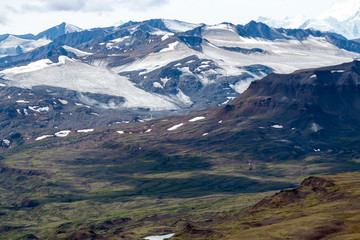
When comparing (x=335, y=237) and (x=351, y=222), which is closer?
(x=335, y=237)

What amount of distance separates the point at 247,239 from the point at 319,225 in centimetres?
2182

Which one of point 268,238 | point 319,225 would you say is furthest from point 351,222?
point 268,238

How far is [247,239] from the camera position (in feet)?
639

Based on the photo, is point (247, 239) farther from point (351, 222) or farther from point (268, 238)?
point (351, 222)

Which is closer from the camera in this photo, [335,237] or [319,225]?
[335,237]

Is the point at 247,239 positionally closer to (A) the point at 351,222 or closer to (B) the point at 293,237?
(B) the point at 293,237

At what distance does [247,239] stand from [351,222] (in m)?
30.5

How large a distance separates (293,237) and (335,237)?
13324 millimetres

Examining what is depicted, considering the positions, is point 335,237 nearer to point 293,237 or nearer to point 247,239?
point 293,237

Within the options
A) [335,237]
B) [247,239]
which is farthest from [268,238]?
[335,237]

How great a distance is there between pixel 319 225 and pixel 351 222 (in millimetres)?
9105

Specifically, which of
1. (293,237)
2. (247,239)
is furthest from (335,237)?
(247,239)

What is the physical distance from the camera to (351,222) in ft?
644

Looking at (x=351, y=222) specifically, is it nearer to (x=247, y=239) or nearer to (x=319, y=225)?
(x=319, y=225)
